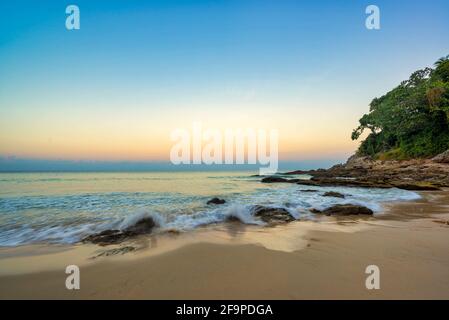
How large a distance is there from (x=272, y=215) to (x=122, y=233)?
14.5 ft

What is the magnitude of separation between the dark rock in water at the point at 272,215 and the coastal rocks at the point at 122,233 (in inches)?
131

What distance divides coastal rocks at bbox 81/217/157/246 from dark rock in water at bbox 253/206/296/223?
332 cm

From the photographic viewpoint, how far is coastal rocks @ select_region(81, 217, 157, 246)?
4.89m

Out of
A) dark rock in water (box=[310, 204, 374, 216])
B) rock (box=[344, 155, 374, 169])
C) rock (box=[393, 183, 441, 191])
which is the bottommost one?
rock (box=[393, 183, 441, 191])

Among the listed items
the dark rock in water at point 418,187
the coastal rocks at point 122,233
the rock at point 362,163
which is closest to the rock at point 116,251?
the coastal rocks at point 122,233

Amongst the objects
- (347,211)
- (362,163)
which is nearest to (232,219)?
(347,211)

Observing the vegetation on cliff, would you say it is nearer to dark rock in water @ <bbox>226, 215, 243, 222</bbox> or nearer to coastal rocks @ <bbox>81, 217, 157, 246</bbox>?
dark rock in water @ <bbox>226, 215, 243, 222</bbox>

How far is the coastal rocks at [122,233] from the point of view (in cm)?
489

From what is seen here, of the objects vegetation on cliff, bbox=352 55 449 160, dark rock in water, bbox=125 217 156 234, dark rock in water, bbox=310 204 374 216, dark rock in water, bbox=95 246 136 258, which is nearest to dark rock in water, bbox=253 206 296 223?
dark rock in water, bbox=310 204 374 216

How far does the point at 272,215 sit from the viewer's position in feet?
23.9

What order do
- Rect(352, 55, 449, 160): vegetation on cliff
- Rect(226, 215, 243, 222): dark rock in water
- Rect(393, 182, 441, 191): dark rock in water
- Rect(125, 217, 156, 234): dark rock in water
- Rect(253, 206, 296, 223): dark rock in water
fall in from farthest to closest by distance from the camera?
Rect(352, 55, 449, 160): vegetation on cliff
Rect(393, 182, 441, 191): dark rock in water
Rect(226, 215, 243, 222): dark rock in water
Rect(253, 206, 296, 223): dark rock in water
Rect(125, 217, 156, 234): dark rock in water

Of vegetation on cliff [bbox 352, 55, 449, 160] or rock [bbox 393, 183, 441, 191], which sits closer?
rock [bbox 393, 183, 441, 191]

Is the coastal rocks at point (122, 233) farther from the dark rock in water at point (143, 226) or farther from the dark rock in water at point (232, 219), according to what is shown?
the dark rock in water at point (232, 219)

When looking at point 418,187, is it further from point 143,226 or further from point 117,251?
point 117,251
